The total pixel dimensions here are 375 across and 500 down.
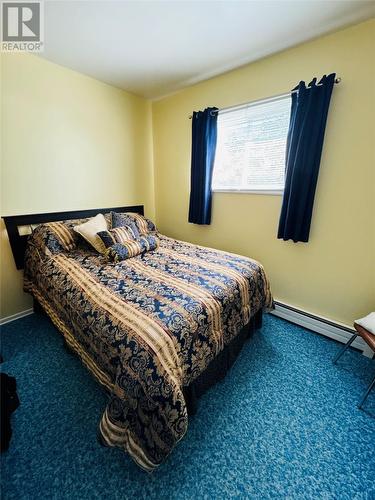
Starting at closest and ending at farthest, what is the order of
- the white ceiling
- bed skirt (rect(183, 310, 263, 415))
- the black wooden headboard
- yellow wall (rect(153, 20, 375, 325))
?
1. bed skirt (rect(183, 310, 263, 415))
2. the white ceiling
3. yellow wall (rect(153, 20, 375, 325))
4. the black wooden headboard

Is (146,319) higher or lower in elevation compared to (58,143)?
lower

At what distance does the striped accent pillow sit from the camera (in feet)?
6.95

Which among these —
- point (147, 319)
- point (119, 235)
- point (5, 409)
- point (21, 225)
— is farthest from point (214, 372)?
point (21, 225)

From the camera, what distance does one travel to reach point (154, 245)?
230cm

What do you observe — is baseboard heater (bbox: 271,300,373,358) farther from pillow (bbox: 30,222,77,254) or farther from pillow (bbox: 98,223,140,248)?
pillow (bbox: 30,222,77,254)

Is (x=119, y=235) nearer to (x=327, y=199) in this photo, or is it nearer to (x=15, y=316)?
(x=15, y=316)

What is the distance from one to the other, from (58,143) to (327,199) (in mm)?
2752

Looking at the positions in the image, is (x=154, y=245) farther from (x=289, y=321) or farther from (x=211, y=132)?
(x=289, y=321)

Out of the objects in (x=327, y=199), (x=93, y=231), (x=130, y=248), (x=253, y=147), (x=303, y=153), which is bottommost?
(x=130, y=248)

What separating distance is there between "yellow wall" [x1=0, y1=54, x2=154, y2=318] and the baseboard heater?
248 centimetres

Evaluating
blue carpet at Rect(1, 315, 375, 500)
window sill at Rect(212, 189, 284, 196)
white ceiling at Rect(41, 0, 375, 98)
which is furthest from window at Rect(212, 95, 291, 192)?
blue carpet at Rect(1, 315, 375, 500)

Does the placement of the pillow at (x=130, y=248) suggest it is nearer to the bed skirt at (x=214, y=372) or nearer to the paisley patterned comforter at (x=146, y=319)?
the paisley patterned comforter at (x=146, y=319)

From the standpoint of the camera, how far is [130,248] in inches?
82.4

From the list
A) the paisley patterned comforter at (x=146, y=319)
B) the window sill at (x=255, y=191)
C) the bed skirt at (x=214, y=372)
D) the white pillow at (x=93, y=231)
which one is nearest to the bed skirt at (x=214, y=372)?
the bed skirt at (x=214, y=372)
